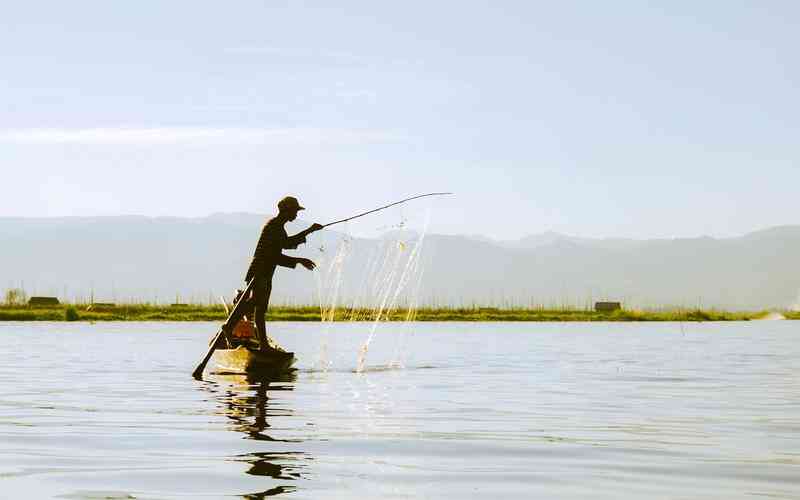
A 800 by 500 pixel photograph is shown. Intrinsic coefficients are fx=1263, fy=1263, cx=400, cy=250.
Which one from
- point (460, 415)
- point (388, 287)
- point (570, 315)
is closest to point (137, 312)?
point (570, 315)

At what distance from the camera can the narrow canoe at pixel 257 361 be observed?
23.0 metres

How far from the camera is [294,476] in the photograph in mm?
10078

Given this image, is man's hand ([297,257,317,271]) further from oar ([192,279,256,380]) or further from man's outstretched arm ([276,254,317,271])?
oar ([192,279,256,380])

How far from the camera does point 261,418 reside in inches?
599

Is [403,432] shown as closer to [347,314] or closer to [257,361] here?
[257,361]

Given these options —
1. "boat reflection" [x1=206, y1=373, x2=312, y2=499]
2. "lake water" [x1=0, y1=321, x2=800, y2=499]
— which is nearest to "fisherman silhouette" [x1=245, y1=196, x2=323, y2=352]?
"boat reflection" [x1=206, y1=373, x2=312, y2=499]

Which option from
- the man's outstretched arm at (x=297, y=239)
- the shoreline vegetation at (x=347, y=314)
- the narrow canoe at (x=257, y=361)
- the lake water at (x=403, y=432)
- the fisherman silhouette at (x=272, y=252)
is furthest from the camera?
the shoreline vegetation at (x=347, y=314)

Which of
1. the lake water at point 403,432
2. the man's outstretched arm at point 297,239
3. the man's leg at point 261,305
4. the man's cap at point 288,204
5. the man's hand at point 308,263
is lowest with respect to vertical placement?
the lake water at point 403,432

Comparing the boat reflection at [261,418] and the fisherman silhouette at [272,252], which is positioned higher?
the fisherman silhouette at [272,252]

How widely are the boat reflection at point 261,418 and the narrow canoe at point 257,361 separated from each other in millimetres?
175

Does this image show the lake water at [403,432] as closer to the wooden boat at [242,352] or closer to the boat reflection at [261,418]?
the boat reflection at [261,418]

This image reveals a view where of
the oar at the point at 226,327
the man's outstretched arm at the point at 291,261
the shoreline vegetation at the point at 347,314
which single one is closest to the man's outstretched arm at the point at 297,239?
the man's outstretched arm at the point at 291,261

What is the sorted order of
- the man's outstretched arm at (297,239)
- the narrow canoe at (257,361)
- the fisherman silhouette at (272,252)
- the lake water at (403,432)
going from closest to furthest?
1. the lake water at (403,432)
2. the man's outstretched arm at (297,239)
3. the fisherman silhouette at (272,252)
4. the narrow canoe at (257,361)

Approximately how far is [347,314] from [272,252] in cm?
6443
